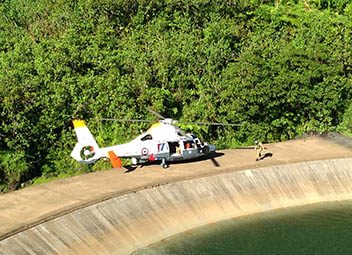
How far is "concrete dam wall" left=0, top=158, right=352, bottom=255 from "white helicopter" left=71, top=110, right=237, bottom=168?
3.37 metres

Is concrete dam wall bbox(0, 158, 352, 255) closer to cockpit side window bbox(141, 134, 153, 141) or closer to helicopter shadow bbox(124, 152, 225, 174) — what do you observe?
helicopter shadow bbox(124, 152, 225, 174)

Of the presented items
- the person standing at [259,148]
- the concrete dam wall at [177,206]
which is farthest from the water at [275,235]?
the person standing at [259,148]

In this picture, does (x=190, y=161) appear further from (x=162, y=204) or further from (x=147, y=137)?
(x=162, y=204)

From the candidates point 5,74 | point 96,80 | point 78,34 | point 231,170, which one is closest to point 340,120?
point 231,170

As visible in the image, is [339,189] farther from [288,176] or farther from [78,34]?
[78,34]

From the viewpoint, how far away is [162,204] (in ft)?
109

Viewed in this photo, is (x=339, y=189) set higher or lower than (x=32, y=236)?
lower

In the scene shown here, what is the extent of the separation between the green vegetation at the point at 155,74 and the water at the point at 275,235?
32.7ft

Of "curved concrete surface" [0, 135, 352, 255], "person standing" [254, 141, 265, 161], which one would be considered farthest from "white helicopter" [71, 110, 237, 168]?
"person standing" [254, 141, 265, 161]

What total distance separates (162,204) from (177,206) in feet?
3.25

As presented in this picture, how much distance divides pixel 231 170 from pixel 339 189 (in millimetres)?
7743

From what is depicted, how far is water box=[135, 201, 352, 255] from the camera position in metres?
30.3

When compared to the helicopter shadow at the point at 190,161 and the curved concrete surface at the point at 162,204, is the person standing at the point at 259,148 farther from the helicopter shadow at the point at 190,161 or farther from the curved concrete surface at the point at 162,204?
the helicopter shadow at the point at 190,161

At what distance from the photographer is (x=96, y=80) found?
43.2 m
